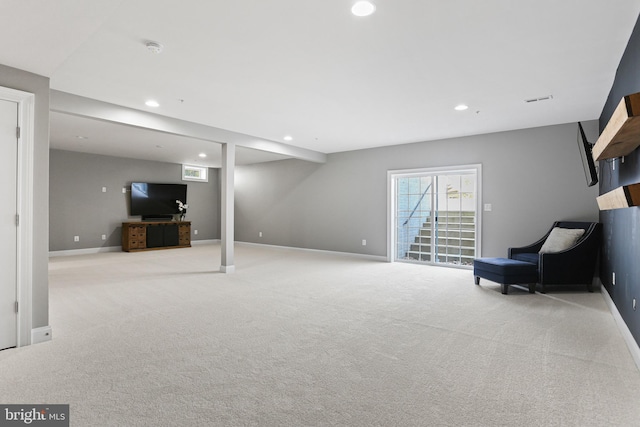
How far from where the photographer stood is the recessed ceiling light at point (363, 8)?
2.30 meters

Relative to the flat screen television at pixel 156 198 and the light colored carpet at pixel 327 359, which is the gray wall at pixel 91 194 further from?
the light colored carpet at pixel 327 359

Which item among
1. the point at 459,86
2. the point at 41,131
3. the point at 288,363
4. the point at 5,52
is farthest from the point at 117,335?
the point at 459,86

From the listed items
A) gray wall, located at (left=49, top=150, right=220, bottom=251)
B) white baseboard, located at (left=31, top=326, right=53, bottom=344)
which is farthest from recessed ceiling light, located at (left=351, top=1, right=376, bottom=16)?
gray wall, located at (left=49, top=150, right=220, bottom=251)

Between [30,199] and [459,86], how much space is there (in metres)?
4.41

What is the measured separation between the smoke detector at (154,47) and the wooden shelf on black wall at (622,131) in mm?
3296

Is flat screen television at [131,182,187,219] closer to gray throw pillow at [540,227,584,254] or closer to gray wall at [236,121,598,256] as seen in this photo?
gray wall at [236,121,598,256]

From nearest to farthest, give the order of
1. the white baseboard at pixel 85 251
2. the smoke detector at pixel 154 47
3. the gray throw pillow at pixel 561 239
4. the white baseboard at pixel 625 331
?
the white baseboard at pixel 625 331
the smoke detector at pixel 154 47
the gray throw pillow at pixel 561 239
the white baseboard at pixel 85 251

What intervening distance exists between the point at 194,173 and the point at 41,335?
8.54 meters

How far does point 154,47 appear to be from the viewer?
2.87m

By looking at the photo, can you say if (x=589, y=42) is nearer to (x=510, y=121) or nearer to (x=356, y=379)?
(x=510, y=121)

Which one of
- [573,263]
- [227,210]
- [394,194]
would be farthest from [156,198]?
[573,263]

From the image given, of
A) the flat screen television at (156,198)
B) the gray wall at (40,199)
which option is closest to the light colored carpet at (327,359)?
the gray wall at (40,199)

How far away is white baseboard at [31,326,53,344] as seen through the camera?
286cm

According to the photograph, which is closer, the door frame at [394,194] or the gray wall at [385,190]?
the gray wall at [385,190]
